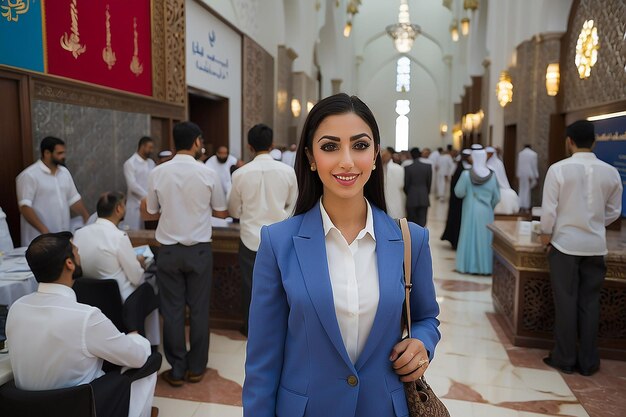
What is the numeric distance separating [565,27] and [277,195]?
6777mm

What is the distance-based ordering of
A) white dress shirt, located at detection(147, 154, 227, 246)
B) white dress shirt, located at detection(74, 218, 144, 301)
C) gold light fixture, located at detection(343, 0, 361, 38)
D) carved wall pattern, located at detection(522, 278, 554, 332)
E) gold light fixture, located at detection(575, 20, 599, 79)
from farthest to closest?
1. gold light fixture, located at detection(343, 0, 361, 38)
2. gold light fixture, located at detection(575, 20, 599, 79)
3. carved wall pattern, located at detection(522, 278, 554, 332)
4. white dress shirt, located at detection(147, 154, 227, 246)
5. white dress shirt, located at detection(74, 218, 144, 301)

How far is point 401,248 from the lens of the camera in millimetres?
1190

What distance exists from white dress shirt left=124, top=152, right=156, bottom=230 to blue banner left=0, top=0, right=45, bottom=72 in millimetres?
1440

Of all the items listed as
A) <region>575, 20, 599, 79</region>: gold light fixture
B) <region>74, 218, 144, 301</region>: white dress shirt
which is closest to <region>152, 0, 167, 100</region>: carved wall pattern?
<region>74, 218, 144, 301</region>: white dress shirt

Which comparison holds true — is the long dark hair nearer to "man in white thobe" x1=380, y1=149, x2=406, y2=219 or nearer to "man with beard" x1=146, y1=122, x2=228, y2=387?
"man with beard" x1=146, y1=122, x2=228, y2=387

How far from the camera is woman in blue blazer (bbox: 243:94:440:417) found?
3.65 ft

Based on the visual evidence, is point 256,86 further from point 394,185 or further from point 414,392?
point 414,392

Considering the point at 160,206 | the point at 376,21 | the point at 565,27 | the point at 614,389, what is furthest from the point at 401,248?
the point at 376,21

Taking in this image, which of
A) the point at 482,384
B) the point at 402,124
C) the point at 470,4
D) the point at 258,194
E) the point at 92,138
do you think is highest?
the point at 470,4

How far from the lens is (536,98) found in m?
8.48

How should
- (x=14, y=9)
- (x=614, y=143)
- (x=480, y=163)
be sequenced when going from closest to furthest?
(x=14, y=9)
(x=480, y=163)
(x=614, y=143)

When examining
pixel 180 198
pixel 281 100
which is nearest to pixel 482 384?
pixel 180 198

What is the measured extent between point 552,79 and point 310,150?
7787 millimetres

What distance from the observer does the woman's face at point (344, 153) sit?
3.77 feet
